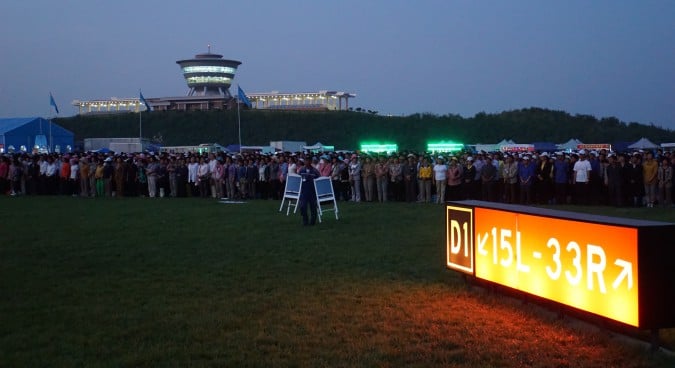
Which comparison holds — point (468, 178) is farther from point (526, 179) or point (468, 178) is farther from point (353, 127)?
point (353, 127)

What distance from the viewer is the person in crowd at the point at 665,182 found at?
70.4 feet

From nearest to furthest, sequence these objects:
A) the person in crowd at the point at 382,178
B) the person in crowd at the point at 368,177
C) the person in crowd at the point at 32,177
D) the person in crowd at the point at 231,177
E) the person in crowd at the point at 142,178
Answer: the person in crowd at the point at 382,178, the person in crowd at the point at 368,177, the person in crowd at the point at 231,177, the person in crowd at the point at 142,178, the person in crowd at the point at 32,177

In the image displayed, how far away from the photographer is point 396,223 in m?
17.6

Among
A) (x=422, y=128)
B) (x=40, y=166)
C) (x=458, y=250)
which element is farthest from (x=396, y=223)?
(x=422, y=128)

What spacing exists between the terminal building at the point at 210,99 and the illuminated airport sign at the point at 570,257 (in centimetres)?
11368

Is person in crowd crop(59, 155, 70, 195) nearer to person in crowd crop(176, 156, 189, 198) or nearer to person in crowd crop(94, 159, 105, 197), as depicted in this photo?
person in crowd crop(94, 159, 105, 197)

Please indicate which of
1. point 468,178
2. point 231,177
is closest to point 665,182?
point 468,178

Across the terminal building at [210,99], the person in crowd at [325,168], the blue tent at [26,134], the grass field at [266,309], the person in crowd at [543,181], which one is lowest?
the grass field at [266,309]

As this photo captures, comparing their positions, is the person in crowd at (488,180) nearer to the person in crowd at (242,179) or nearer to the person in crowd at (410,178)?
the person in crowd at (410,178)

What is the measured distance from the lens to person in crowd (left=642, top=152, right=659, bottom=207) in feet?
70.9

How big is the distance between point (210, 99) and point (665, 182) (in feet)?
395

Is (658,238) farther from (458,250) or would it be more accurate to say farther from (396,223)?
(396,223)

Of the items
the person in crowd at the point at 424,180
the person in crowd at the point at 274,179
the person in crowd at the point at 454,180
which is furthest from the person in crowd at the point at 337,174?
the person in crowd at the point at 454,180

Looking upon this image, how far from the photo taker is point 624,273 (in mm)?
6363
